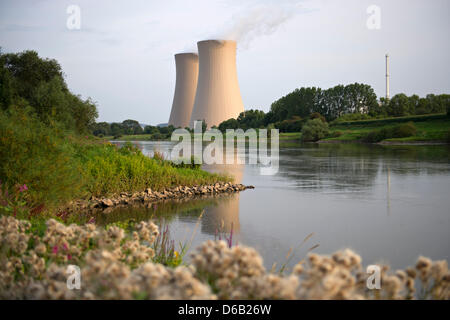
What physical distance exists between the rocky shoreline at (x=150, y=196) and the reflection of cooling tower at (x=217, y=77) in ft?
90.2

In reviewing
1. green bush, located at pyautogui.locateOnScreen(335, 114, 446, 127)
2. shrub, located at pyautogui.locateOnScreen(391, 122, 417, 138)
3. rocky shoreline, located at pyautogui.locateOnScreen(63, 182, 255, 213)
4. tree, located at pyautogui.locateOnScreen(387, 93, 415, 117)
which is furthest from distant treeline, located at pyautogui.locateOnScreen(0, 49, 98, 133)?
tree, located at pyautogui.locateOnScreen(387, 93, 415, 117)

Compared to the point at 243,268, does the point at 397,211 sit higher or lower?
lower

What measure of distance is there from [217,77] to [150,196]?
2949 cm

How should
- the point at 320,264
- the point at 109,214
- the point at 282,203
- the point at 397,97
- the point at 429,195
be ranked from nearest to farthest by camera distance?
the point at 320,264
the point at 109,214
the point at 282,203
the point at 429,195
the point at 397,97

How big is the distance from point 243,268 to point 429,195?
800 centimetres

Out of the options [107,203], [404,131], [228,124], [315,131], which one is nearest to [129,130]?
[228,124]

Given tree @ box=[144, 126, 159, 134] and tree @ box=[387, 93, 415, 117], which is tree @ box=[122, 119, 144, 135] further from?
tree @ box=[387, 93, 415, 117]

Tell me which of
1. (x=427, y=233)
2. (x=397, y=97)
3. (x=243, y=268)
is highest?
(x=397, y=97)

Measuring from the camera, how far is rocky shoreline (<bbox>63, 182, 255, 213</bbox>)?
6.83 metres

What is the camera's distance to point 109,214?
21.1 feet

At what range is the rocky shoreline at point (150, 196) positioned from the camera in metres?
6.83
